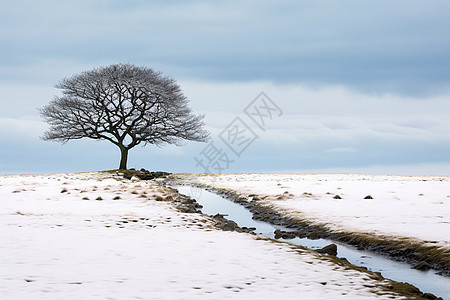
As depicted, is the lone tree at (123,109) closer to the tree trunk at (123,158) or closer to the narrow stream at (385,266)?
the tree trunk at (123,158)

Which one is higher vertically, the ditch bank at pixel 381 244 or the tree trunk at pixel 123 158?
the tree trunk at pixel 123 158

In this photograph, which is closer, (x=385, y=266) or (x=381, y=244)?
(x=385, y=266)

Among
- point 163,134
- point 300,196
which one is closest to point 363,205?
point 300,196

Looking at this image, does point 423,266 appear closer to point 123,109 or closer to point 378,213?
point 378,213

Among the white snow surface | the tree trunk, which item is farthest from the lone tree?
the white snow surface

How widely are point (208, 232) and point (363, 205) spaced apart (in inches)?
342

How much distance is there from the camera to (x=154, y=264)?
25.3 ft

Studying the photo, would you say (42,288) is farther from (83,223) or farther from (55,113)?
(55,113)

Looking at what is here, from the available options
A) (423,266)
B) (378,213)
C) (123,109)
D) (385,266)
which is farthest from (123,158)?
(423,266)

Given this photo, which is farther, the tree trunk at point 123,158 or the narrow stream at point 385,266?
the tree trunk at point 123,158

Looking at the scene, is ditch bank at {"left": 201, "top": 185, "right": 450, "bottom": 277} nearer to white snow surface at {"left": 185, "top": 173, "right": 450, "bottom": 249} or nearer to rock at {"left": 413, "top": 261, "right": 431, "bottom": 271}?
rock at {"left": 413, "top": 261, "right": 431, "bottom": 271}

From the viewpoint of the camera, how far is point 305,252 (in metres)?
8.96

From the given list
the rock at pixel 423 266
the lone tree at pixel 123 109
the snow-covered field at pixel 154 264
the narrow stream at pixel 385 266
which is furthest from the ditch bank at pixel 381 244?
the lone tree at pixel 123 109

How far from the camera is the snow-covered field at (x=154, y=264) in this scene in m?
6.21
